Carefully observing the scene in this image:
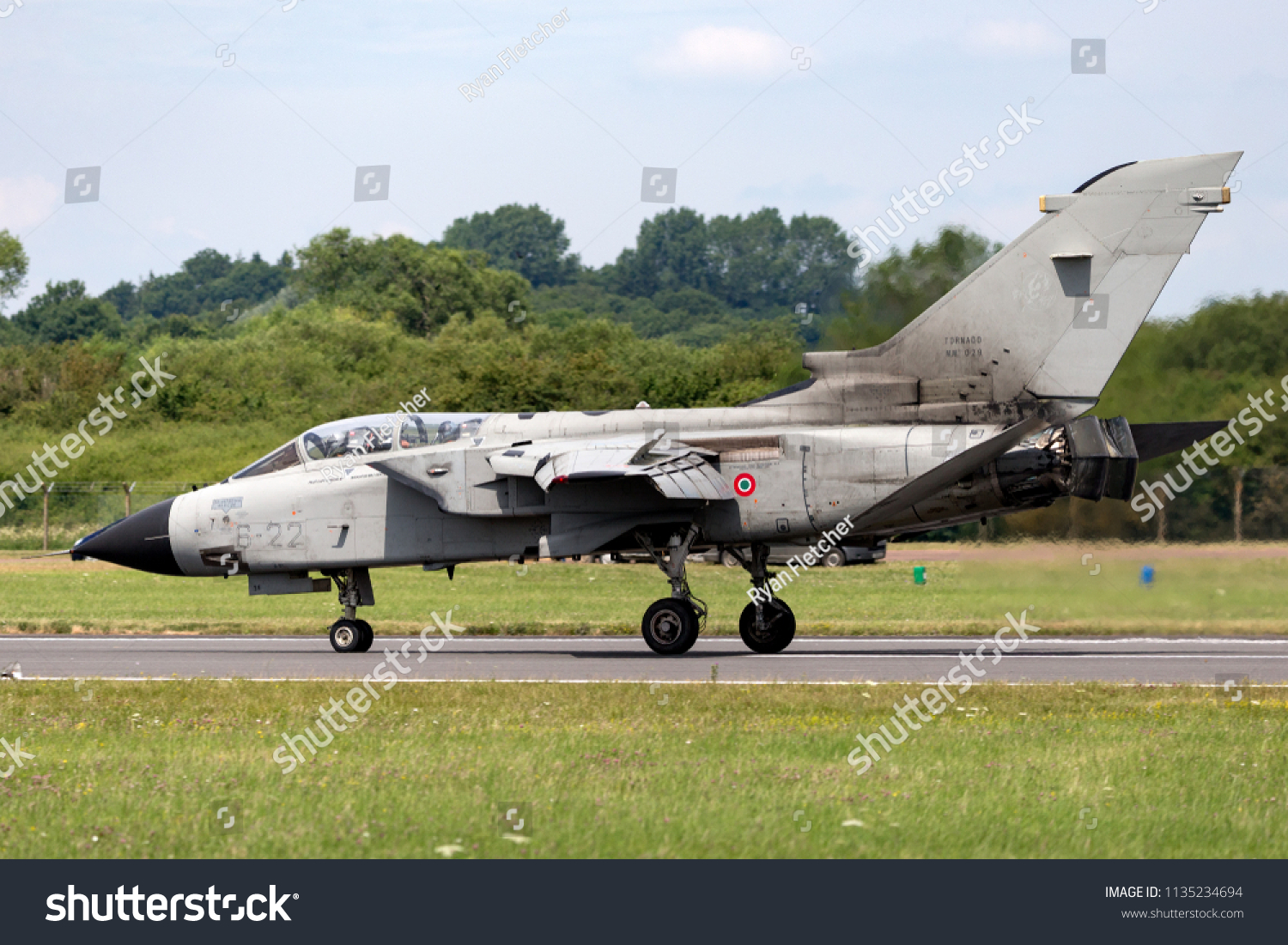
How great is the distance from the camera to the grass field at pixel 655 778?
7980mm

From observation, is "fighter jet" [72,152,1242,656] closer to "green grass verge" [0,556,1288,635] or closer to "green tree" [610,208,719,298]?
"green grass verge" [0,556,1288,635]

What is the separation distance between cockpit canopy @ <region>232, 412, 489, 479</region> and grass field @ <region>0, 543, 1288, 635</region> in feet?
16.5

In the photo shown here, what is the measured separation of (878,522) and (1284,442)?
1275 centimetres

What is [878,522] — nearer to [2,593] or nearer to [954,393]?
[954,393]

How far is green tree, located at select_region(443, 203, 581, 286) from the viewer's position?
471 ft

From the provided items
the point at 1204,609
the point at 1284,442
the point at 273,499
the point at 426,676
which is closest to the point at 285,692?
the point at 426,676

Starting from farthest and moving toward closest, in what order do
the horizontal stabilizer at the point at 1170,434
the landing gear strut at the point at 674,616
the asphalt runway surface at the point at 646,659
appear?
the landing gear strut at the point at 674,616 → the horizontal stabilizer at the point at 1170,434 → the asphalt runway surface at the point at 646,659

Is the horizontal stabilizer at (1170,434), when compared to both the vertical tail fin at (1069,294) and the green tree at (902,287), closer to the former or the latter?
Answer: the vertical tail fin at (1069,294)

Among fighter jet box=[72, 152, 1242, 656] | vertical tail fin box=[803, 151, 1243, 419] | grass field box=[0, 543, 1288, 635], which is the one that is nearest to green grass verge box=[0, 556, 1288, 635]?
grass field box=[0, 543, 1288, 635]

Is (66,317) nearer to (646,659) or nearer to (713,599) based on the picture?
(713,599)

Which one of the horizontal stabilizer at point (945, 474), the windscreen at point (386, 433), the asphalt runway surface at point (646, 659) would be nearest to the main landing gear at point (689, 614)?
the asphalt runway surface at point (646, 659)

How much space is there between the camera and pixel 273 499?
2106 centimetres

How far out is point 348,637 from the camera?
20.9 m

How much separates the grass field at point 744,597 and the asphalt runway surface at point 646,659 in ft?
2.42
